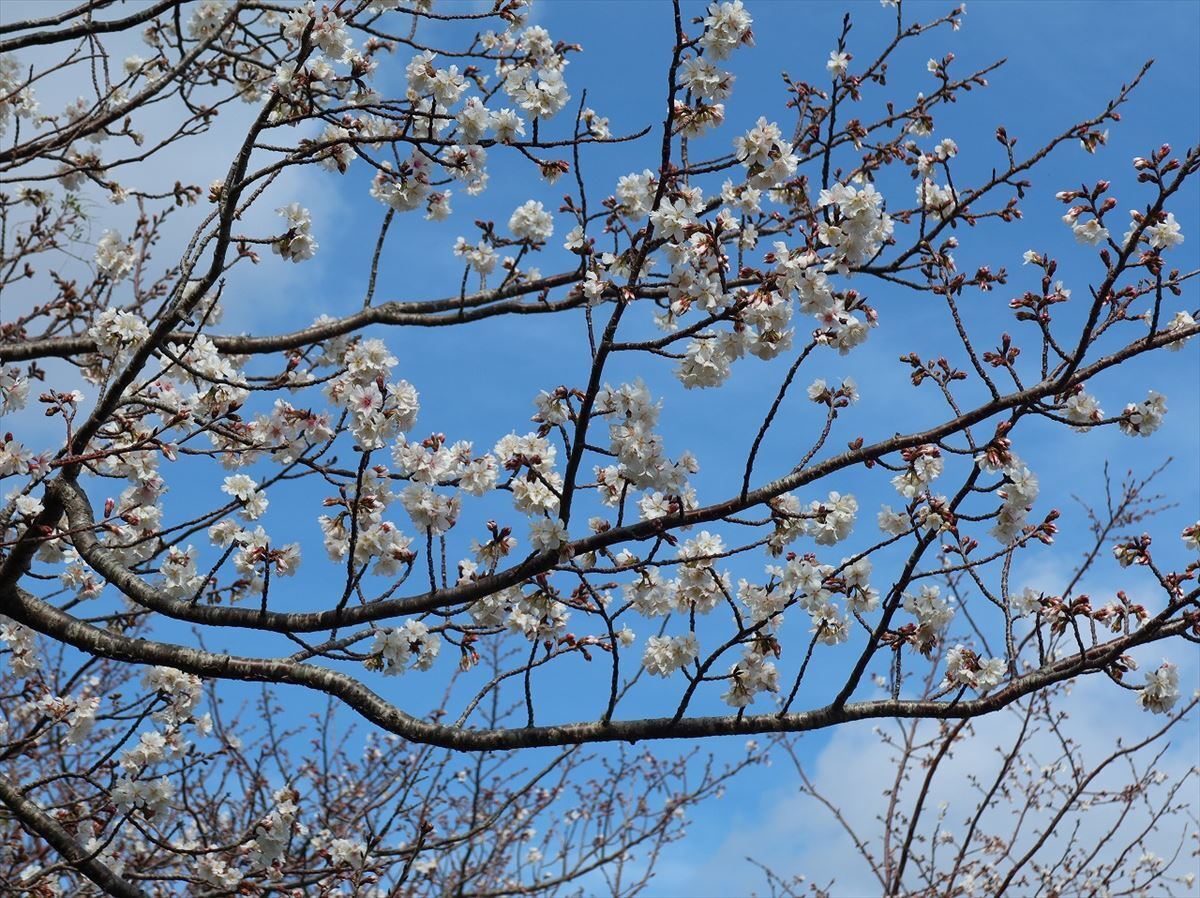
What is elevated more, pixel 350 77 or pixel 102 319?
pixel 350 77

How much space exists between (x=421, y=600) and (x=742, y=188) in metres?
1.95

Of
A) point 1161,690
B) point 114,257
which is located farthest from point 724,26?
point 114,257

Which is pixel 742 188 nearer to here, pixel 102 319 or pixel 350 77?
pixel 350 77

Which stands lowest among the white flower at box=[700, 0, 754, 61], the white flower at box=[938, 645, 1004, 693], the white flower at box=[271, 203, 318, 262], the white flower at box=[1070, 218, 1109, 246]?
the white flower at box=[938, 645, 1004, 693]

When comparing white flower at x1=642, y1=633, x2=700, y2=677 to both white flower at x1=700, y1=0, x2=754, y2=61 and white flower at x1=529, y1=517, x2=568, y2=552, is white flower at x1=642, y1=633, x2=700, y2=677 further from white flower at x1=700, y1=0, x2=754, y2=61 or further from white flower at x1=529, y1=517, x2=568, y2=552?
white flower at x1=700, y1=0, x2=754, y2=61

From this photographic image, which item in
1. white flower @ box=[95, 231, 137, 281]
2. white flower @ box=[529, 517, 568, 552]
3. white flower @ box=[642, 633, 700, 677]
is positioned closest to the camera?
white flower @ box=[529, 517, 568, 552]

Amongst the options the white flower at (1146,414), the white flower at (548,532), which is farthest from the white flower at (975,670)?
the white flower at (548,532)

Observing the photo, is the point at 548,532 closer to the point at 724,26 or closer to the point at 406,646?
the point at 406,646

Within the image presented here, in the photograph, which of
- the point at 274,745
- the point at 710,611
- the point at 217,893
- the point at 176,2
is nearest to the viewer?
the point at 710,611

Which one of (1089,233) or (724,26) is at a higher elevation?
(724,26)

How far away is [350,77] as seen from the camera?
454cm

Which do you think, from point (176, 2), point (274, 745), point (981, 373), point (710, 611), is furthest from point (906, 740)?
point (176, 2)

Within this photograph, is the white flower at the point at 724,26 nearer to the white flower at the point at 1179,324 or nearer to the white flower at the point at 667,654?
the white flower at the point at 1179,324

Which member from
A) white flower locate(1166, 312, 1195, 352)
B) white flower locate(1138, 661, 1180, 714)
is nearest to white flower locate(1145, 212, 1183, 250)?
white flower locate(1166, 312, 1195, 352)
